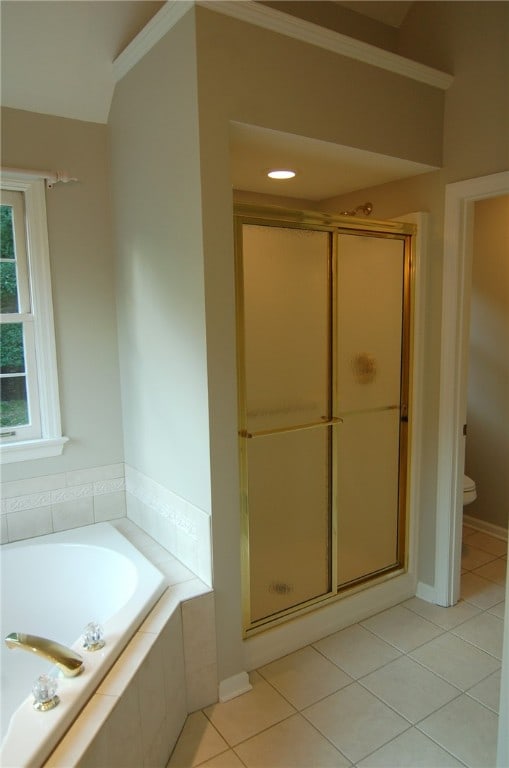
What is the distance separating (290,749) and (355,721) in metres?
0.27

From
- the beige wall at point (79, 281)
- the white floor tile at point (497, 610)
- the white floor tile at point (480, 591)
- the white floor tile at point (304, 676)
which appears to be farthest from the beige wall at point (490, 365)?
the beige wall at point (79, 281)

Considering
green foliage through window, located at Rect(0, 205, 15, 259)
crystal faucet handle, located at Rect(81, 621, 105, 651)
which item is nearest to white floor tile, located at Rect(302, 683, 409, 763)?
crystal faucet handle, located at Rect(81, 621, 105, 651)

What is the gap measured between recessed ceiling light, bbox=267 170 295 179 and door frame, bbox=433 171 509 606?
0.74 m

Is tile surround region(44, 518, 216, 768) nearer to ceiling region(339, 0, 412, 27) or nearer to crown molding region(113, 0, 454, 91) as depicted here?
crown molding region(113, 0, 454, 91)

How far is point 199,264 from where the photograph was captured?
6.02 ft

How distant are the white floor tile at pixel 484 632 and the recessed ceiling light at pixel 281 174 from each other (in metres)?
2.31

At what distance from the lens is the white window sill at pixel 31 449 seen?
2348 millimetres

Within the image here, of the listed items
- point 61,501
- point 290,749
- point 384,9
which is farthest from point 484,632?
point 384,9

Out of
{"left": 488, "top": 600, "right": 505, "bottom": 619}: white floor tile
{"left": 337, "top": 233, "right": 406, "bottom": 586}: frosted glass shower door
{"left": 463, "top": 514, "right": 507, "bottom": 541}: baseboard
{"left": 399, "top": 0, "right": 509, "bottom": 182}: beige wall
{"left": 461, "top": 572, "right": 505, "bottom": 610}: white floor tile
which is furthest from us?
{"left": 463, "top": 514, "right": 507, "bottom": 541}: baseboard

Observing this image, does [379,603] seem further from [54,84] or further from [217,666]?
[54,84]

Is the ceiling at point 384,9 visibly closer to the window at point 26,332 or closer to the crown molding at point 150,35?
the crown molding at point 150,35

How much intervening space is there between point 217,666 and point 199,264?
153 cm

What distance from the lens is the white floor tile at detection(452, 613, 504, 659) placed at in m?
2.33

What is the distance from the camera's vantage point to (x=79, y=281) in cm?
247
